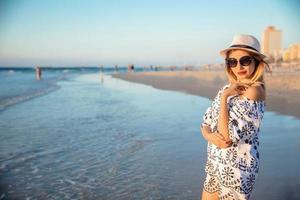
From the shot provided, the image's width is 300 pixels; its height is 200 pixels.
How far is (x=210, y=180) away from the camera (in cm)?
244

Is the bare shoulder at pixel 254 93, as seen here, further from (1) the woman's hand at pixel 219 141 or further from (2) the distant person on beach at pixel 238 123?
(1) the woman's hand at pixel 219 141

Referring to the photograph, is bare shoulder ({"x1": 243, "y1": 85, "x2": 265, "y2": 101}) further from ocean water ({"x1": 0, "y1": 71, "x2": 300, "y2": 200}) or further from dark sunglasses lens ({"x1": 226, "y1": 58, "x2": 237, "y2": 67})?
ocean water ({"x1": 0, "y1": 71, "x2": 300, "y2": 200})

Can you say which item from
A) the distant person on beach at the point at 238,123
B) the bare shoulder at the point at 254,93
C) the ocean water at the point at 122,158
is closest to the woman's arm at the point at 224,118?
the distant person on beach at the point at 238,123

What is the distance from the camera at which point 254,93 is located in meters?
2.09

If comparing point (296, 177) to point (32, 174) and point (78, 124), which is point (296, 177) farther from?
point (78, 124)

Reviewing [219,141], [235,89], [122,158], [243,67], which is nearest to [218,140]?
[219,141]

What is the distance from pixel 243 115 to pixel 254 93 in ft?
0.51

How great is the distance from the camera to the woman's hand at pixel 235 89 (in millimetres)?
2119

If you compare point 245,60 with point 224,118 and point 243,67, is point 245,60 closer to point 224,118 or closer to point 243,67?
point 243,67

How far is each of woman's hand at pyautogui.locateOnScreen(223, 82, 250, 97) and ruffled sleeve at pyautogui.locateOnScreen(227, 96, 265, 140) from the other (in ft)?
0.11

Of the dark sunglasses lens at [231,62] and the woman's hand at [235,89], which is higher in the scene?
the dark sunglasses lens at [231,62]

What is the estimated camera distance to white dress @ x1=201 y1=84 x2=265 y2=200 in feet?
6.91

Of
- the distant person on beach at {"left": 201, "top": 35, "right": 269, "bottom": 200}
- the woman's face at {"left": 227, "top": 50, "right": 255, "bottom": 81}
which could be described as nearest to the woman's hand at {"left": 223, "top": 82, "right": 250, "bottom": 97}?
the distant person on beach at {"left": 201, "top": 35, "right": 269, "bottom": 200}

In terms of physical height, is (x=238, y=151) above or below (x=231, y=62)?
below
